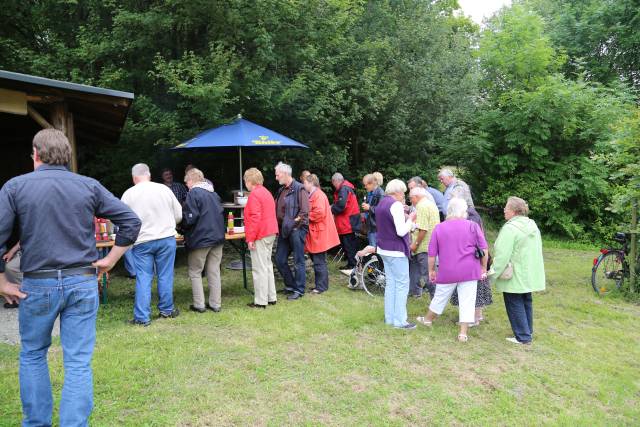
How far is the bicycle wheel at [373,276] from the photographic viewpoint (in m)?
7.49

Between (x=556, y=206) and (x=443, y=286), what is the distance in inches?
335

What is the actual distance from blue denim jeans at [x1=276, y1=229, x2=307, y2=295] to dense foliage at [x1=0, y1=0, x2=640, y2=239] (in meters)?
3.16

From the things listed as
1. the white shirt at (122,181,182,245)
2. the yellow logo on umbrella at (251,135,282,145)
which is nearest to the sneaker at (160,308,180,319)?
the white shirt at (122,181,182,245)

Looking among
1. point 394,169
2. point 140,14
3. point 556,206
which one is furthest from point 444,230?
point 556,206

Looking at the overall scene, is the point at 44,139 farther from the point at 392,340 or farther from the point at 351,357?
the point at 392,340

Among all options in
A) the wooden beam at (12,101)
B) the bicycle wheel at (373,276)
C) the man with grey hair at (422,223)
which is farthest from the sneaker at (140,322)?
the man with grey hair at (422,223)

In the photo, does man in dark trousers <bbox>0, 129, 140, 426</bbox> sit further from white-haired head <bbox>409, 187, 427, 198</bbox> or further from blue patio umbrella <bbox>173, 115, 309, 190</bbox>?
blue patio umbrella <bbox>173, 115, 309, 190</bbox>

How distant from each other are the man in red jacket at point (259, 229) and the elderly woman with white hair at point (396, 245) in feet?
4.76

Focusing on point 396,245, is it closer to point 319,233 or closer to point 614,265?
point 319,233

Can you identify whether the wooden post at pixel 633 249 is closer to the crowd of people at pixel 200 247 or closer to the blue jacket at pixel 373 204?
the crowd of people at pixel 200 247

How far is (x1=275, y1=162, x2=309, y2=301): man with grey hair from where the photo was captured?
264 inches

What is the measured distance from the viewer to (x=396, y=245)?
5.55 m

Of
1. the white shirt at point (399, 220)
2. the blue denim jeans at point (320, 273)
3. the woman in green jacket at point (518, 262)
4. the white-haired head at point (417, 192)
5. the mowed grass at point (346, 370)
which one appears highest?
the white-haired head at point (417, 192)

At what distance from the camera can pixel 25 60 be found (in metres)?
9.12
